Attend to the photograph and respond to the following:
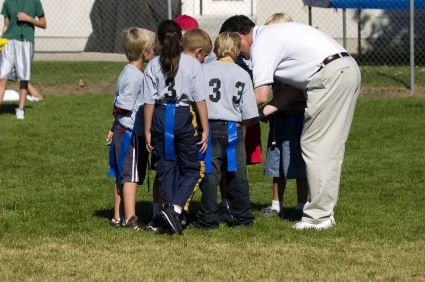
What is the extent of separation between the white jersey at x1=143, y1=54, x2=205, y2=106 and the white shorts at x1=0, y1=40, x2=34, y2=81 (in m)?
7.63

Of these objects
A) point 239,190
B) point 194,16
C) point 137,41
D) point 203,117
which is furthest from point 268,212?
point 194,16

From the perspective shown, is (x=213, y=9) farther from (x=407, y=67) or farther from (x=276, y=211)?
(x=276, y=211)

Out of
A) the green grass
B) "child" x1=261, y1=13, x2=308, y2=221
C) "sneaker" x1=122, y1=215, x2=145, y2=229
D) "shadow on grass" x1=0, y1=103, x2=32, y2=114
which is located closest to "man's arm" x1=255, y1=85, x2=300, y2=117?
"child" x1=261, y1=13, x2=308, y2=221

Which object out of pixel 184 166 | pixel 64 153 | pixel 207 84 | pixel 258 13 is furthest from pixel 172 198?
pixel 258 13

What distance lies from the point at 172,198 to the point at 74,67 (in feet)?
47.0

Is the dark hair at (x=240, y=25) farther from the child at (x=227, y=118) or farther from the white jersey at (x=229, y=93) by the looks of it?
the white jersey at (x=229, y=93)

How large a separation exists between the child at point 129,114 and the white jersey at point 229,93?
52 centimetres

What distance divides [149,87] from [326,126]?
4.36ft

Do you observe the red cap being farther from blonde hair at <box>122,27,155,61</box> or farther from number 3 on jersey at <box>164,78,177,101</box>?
number 3 on jersey at <box>164,78,177,101</box>

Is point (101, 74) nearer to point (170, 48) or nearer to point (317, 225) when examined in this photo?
point (317, 225)

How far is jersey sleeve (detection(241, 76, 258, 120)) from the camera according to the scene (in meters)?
7.57

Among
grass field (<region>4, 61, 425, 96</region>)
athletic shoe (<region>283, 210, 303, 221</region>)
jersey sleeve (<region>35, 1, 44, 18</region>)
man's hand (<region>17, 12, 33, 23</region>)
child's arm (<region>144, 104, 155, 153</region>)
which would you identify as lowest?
athletic shoe (<region>283, 210, 303, 221</region>)

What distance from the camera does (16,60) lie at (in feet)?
48.3

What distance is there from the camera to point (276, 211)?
8453mm
